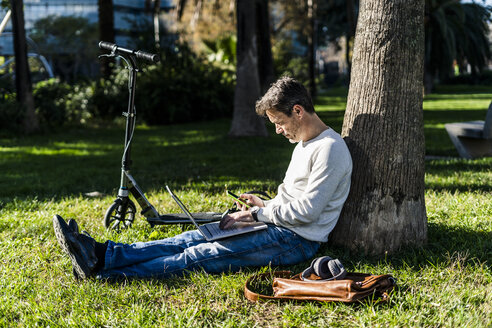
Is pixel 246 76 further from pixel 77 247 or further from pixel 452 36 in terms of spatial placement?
pixel 452 36

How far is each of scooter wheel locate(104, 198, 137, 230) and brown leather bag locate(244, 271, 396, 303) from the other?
5.92 feet

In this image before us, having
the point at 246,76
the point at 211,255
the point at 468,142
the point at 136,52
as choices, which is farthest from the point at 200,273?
the point at 246,76

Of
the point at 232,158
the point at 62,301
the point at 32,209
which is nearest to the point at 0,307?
the point at 62,301

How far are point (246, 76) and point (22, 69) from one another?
530 centimetres

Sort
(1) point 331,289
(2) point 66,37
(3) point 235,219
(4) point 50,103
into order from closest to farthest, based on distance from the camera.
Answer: (1) point 331,289 < (3) point 235,219 < (4) point 50,103 < (2) point 66,37

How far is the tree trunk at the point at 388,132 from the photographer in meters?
3.74

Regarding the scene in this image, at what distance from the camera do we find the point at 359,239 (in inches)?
153

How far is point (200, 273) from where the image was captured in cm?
359

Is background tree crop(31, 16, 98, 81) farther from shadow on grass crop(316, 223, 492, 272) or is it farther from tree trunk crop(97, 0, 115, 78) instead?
shadow on grass crop(316, 223, 492, 272)

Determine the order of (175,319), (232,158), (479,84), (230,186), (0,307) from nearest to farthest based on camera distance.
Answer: (175,319), (0,307), (230,186), (232,158), (479,84)

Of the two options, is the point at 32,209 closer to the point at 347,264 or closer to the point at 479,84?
the point at 347,264

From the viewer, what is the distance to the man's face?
11.8 feet

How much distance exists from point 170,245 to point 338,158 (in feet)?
4.30

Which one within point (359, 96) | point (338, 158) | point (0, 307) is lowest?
point (0, 307)
